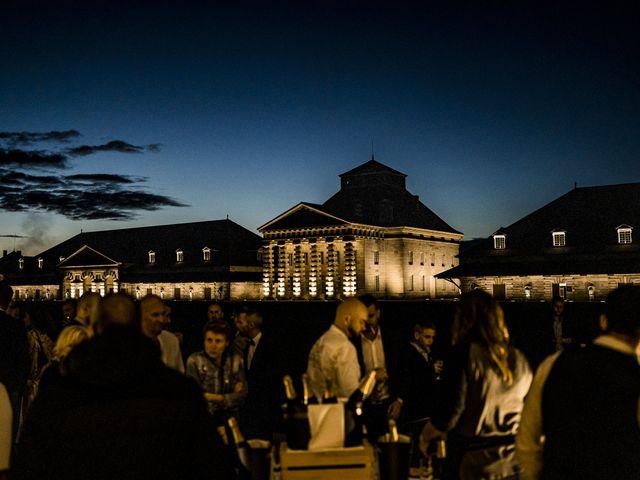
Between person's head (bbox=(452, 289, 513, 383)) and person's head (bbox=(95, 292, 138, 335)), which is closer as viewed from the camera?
person's head (bbox=(95, 292, 138, 335))

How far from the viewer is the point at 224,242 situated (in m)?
79.2

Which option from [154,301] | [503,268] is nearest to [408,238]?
[503,268]

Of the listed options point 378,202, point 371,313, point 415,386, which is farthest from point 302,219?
point 415,386

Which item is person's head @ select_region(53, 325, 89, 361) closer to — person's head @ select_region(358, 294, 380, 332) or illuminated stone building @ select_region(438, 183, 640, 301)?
person's head @ select_region(358, 294, 380, 332)

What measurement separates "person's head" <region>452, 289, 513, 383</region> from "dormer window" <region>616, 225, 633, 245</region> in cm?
5150

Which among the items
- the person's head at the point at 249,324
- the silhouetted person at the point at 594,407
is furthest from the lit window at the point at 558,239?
the silhouetted person at the point at 594,407

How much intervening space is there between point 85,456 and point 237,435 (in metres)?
2.07

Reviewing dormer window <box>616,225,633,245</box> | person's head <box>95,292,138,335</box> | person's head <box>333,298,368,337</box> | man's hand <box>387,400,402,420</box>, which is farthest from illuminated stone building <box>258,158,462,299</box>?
person's head <box>95,292,138,335</box>

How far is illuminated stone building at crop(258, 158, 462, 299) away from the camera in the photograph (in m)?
68.1

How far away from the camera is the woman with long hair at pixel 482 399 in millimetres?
4371

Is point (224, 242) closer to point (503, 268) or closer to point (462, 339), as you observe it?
point (503, 268)

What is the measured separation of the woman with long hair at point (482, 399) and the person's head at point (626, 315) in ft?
3.33

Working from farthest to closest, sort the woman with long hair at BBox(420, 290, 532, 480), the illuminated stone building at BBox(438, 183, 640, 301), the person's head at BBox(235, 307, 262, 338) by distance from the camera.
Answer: the illuminated stone building at BBox(438, 183, 640, 301) < the person's head at BBox(235, 307, 262, 338) < the woman with long hair at BBox(420, 290, 532, 480)

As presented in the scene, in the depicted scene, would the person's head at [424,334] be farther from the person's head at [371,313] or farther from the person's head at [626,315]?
the person's head at [626,315]
